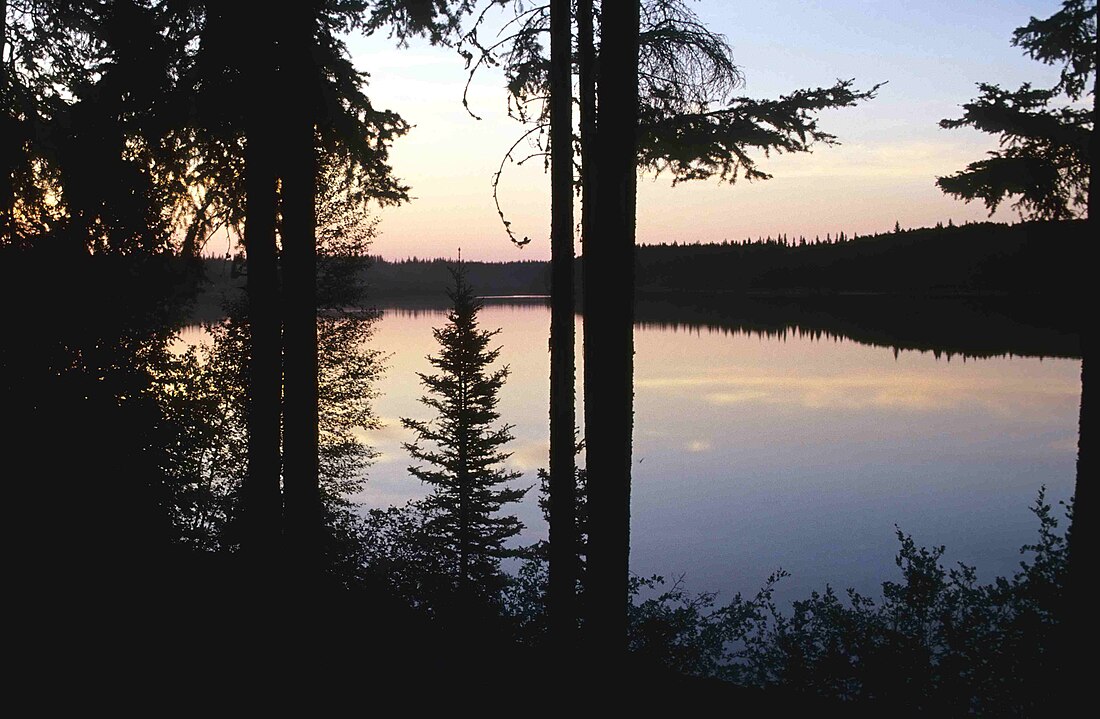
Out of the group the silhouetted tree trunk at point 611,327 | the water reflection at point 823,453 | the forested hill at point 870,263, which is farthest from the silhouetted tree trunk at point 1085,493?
the forested hill at point 870,263

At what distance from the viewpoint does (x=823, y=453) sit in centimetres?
6228

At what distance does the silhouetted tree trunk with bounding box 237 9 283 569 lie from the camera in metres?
9.72

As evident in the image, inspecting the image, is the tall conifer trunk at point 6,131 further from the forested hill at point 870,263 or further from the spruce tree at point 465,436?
the forested hill at point 870,263

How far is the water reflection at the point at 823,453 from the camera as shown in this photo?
39.6 m

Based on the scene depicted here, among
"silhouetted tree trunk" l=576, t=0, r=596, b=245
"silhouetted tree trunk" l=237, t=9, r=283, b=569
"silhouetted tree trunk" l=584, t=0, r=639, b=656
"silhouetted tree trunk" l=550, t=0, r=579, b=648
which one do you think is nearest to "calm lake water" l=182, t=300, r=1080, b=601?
"silhouetted tree trunk" l=550, t=0, r=579, b=648

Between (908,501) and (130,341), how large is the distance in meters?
44.2

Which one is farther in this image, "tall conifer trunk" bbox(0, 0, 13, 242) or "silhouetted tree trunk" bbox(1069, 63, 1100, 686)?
"tall conifer trunk" bbox(0, 0, 13, 242)

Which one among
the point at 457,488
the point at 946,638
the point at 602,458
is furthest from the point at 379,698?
the point at 457,488

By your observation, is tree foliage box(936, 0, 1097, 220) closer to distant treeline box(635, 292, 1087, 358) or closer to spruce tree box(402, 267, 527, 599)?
spruce tree box(402, 267, 527, 599)

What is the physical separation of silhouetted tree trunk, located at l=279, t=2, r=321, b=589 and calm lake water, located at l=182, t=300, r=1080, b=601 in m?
16.2

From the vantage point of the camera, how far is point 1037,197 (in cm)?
751

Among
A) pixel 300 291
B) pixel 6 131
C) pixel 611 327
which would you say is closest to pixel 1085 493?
pixel 611 327

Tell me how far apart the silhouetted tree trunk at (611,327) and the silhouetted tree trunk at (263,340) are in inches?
174

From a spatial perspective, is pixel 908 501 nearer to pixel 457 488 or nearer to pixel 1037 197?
pixel 457 488
